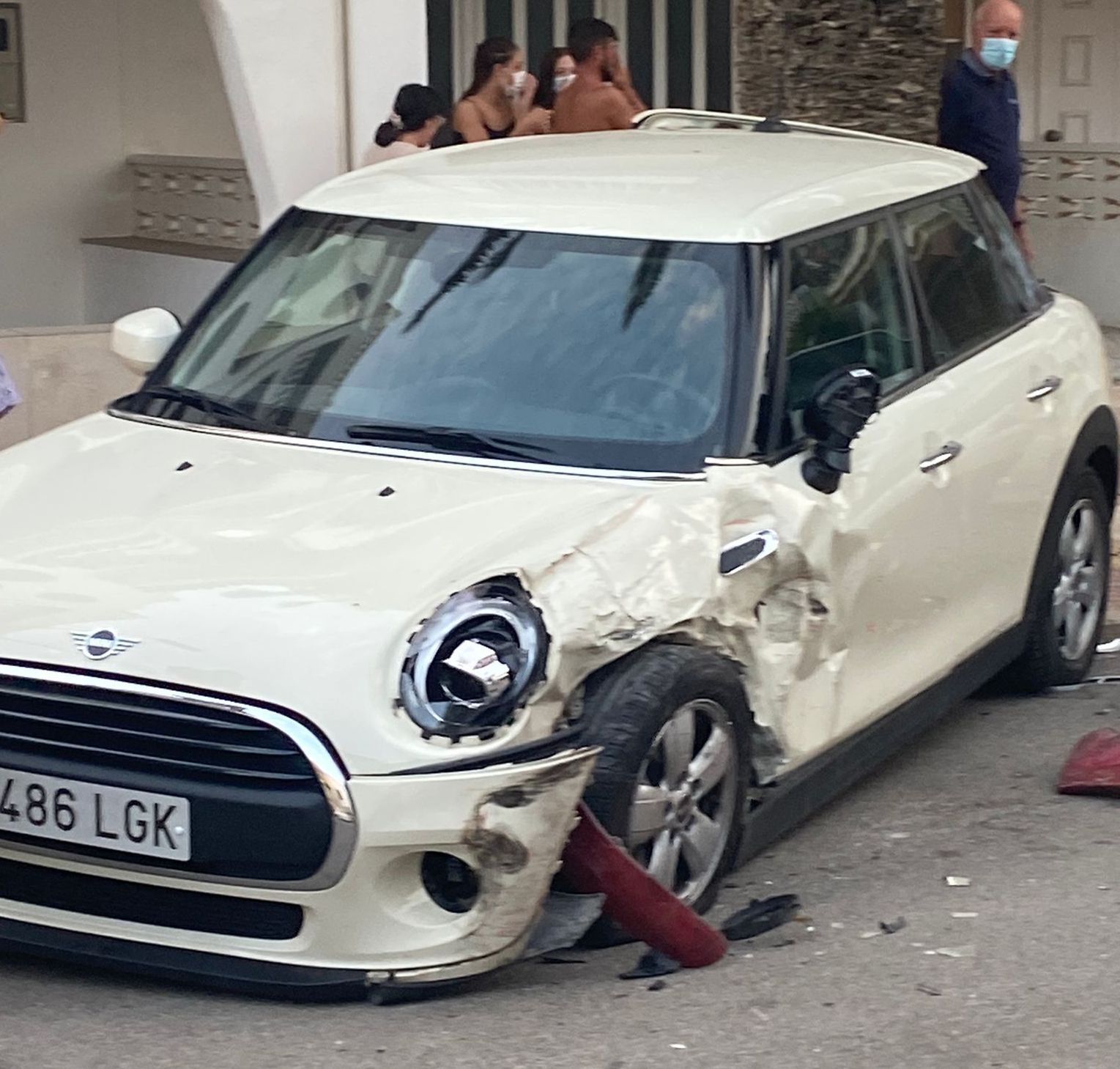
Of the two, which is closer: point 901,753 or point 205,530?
point 205,530

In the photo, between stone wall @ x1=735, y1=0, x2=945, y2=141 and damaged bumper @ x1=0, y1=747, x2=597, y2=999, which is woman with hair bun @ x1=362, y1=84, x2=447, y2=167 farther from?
damaged bumper @ x1=0, y1=747, x2=597, y2=999

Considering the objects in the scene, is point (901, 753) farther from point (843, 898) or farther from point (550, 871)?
point (550, 871)

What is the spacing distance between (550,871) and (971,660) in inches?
87.1

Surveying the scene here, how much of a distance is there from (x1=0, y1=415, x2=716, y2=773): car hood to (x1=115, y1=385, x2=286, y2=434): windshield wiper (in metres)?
0.07

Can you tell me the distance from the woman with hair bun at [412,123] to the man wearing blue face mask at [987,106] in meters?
2.45

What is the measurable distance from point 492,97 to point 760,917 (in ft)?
19.7

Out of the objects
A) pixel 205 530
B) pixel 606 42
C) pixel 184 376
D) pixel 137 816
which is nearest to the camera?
pixel 137 816

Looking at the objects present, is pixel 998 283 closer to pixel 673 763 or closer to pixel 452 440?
pixel 452 440

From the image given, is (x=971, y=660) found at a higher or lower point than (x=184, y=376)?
lower

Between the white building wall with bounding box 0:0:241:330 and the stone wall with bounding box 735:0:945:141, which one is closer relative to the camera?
the stone wall with bounding box 735:0:945:141

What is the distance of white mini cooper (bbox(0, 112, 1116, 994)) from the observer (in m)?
3.92

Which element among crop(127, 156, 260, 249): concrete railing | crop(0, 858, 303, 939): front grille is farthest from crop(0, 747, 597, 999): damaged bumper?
crop(127, 156, 260, 249): concrete railing

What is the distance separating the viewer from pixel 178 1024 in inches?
158

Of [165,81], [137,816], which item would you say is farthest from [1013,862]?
[165,81]
